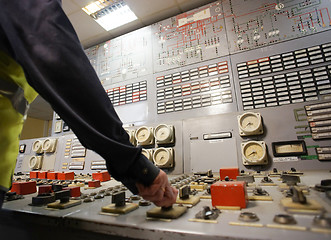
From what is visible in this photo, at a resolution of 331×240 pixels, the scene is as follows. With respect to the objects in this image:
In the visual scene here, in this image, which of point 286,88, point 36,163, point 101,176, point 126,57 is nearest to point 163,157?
point 101,176

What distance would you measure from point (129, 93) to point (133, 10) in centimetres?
133

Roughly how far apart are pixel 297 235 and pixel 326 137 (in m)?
1.26

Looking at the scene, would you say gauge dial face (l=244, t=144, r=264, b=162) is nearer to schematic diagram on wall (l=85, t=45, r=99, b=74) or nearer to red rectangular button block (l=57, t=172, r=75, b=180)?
red rectangular button block (l=57, t=172, r=75, b=180)

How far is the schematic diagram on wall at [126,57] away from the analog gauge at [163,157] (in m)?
1.49

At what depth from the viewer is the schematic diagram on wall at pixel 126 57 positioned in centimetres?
297

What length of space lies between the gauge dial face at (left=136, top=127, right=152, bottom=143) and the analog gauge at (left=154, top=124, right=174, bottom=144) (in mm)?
79

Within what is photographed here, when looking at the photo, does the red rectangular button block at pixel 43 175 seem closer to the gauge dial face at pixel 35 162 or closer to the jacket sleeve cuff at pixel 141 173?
the gauge dial face at pixel 35 162

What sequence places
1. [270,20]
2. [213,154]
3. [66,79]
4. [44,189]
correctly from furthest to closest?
[270,20] → [213,154] → [44,189] → [66,79]

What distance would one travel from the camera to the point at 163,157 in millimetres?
1746

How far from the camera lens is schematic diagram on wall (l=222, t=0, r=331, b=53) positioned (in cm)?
209

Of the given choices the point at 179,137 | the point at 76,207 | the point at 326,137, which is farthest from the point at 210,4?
the point at 76,207

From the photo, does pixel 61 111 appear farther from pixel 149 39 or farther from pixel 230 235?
pixel 149 39

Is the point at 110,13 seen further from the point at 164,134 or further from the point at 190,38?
the point at 164,134

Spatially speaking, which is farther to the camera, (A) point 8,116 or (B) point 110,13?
(B) point 110,13
